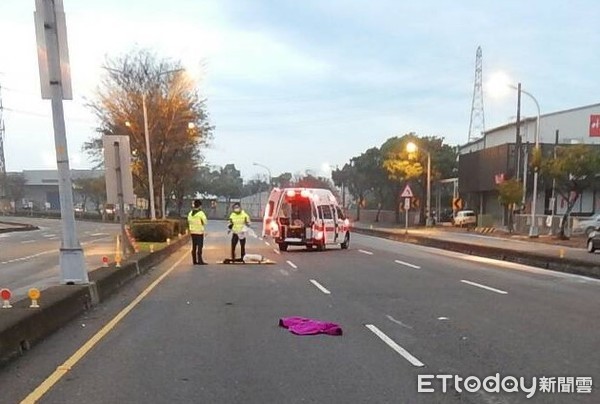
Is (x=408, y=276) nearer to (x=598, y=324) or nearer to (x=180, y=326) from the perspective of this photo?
(x=598, y=324)

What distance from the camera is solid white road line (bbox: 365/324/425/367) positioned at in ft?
24.7

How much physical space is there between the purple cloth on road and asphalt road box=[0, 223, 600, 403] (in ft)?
0.57

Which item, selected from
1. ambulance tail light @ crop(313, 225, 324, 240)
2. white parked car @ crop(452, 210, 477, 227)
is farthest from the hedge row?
white parked car @ crop(452, 210, 477, 227)

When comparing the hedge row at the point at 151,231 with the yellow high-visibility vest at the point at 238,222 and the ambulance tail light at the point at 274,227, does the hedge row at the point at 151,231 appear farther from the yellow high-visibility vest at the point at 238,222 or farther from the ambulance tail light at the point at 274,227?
the yellow high-visibility vest at the point at 238,222

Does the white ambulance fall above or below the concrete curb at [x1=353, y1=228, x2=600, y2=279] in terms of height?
above

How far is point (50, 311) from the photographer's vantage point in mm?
9414

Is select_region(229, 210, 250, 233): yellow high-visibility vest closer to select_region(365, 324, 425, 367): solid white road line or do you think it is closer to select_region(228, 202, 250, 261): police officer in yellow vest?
select_region(228, 202, 250, 261): police officer in yellow vest

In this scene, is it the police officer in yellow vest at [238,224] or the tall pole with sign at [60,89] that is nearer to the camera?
the tall pole with sign at [60,89]

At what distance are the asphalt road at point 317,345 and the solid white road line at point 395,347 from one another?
0.03m

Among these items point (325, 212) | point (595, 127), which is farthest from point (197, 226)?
point (595, 127)

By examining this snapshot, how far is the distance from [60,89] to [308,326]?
6.07 meters

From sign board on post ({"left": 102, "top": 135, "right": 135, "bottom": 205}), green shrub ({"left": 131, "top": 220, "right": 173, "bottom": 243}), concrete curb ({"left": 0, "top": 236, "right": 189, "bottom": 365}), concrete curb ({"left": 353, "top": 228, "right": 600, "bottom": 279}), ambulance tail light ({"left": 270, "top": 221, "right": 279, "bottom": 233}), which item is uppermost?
sign board on post ({"left": 102, "top": 135, "right": 135, "bottom": 205})

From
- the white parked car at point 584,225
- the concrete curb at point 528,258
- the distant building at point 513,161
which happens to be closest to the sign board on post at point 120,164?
the concrete curb at point 528,258

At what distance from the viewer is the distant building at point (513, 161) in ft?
205
